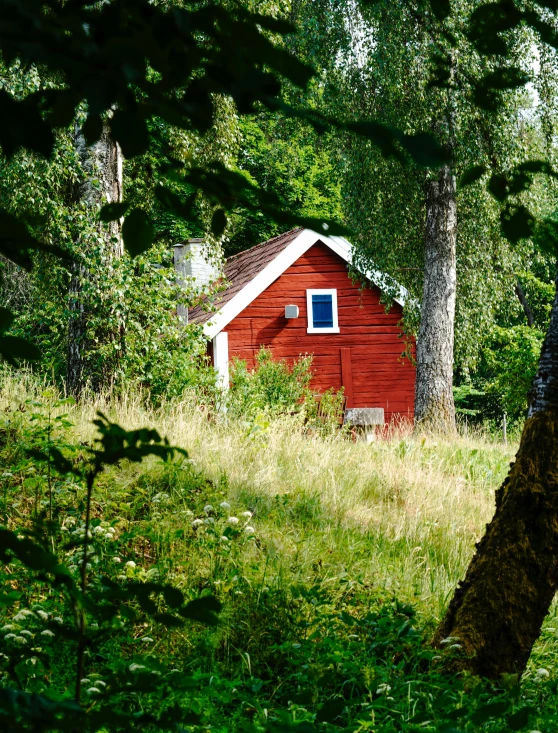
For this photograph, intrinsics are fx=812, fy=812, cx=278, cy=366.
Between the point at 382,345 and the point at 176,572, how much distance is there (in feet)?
48.0

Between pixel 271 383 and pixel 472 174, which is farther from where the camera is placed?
pixel 271 383

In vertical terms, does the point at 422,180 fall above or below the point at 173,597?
above

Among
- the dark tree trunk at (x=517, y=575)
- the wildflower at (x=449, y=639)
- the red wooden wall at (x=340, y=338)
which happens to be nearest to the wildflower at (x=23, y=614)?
the wildflower at (x=449, y=639)

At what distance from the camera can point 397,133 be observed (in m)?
1.07

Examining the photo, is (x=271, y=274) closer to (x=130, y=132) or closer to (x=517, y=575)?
(x=517, y=575)

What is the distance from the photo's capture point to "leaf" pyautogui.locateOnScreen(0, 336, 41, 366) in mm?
1168

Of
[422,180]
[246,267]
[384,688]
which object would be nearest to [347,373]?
[246,267]

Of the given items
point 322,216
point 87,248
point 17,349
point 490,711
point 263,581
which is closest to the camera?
point 17,349

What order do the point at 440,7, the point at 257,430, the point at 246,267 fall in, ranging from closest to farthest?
the point at 440,7 → the point at 257,430 → the point at 246,267

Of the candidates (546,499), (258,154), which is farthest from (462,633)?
(258,154)

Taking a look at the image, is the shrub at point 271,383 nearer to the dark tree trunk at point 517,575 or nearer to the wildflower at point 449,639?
the dark tree trunk at point 517,575

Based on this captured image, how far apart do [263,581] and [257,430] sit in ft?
10.5

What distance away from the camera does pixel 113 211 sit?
1267 mm

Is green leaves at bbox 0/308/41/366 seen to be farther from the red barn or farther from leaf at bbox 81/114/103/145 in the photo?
the red barn
